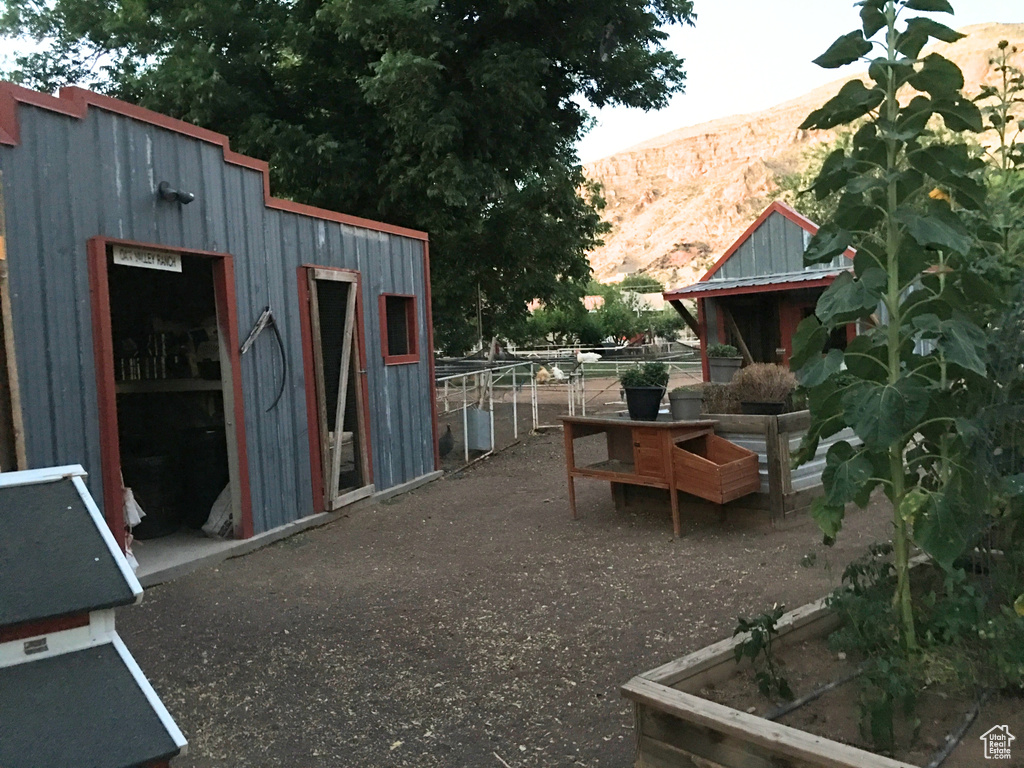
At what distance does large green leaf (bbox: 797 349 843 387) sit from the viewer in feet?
9.28

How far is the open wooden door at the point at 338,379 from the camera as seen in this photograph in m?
8.00

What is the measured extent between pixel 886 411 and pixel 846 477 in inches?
11.0

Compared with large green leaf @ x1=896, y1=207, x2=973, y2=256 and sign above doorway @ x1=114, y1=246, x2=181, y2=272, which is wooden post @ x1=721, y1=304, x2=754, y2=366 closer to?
sign above doorway @ x1=114, y1=246, x2=181, y2=272

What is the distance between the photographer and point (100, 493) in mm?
5641

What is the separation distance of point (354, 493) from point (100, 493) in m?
3.03

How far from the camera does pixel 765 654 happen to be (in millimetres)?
3176

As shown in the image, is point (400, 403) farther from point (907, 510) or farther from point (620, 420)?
point (907, 510)

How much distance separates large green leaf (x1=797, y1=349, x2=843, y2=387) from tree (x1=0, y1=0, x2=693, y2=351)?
10738 mm

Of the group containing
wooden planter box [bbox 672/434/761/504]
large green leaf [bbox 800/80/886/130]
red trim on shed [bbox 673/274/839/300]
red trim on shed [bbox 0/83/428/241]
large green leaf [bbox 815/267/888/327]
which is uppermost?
red trim on shed [bbox 0/83/428/241]

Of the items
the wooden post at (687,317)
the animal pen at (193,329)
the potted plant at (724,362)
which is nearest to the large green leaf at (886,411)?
the animal pen at (193,329)

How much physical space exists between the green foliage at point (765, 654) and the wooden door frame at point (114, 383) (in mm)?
A: 4175

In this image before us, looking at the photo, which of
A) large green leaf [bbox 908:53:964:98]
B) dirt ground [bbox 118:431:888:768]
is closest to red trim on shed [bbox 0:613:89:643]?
dirt ground [bbox 118:431:888:768]

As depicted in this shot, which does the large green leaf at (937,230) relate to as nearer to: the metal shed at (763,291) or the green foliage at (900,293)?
the green foliage at (900,293)

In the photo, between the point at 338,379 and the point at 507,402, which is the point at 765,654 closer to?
the point at 338,379
